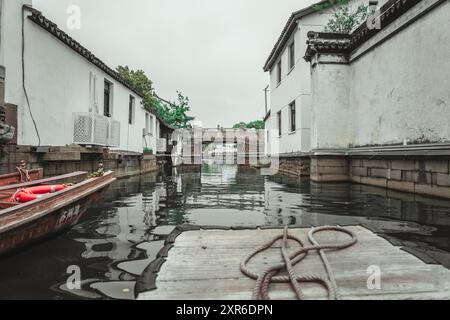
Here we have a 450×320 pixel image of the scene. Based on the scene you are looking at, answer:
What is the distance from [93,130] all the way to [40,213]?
6566 mm

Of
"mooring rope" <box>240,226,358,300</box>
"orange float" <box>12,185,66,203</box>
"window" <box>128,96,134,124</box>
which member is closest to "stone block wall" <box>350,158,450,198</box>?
"mooring rope" <box>240,226,358,300</box>

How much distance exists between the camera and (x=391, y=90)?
9.07m

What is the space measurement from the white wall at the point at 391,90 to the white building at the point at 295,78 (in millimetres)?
2235

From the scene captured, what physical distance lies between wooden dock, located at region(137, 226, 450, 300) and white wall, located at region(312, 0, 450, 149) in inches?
208

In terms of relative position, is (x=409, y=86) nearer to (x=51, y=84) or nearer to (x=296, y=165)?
(x=296, y=165)

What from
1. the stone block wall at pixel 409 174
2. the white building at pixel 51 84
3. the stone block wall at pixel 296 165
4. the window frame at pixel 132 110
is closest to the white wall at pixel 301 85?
the stone block wall at pixel 296 165

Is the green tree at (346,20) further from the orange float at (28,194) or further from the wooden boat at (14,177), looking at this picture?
the orange float at (28,194)

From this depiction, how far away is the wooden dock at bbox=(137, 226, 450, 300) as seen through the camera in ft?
7.84

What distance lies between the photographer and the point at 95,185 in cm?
498

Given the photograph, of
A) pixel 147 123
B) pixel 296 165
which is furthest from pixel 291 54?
pixel 147 123

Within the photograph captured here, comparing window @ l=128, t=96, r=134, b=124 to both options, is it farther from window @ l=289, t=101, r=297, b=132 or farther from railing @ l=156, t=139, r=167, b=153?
window @ l=289, t=101, r=297, b=132

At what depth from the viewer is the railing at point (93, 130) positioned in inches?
353

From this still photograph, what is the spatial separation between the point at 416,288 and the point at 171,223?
3741 millimetres
